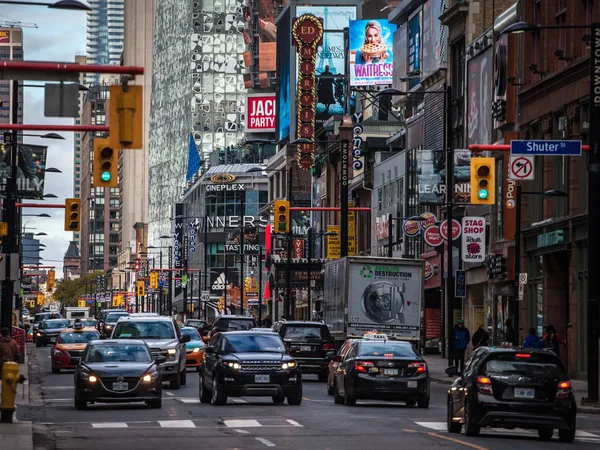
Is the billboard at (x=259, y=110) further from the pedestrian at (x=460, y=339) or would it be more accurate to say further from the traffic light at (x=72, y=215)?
the traffic light at (x=72, y=215)

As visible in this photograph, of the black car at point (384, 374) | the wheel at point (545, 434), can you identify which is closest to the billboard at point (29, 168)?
the black car at point (384, 374)

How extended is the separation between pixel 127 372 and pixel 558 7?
25950 mm

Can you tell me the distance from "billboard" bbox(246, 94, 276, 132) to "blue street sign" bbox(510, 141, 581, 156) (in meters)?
132

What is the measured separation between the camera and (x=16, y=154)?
5372 cm

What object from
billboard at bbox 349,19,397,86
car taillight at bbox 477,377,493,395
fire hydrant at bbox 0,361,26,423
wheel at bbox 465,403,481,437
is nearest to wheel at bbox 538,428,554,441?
wheel at bbox 465,403,481,437

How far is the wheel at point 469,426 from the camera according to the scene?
23.6 m

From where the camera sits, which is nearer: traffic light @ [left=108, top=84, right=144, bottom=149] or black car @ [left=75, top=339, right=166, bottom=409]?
traffic light @ [left=108, top=84, right=144, bottom=149]

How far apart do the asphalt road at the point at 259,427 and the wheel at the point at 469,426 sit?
0.49 ft

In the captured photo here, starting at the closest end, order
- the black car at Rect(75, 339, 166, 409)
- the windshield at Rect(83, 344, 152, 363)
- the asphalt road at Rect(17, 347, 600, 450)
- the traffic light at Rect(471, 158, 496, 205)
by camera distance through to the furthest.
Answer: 1. the asphalt road at Rect(17, 347, 600, 450)
2. the black car at Rect(75, 339, 166, 409)
3. the windshield at Rect(83, 344, 152, 363)
4. the traffic light at Rect(471, 158, 496, 205)

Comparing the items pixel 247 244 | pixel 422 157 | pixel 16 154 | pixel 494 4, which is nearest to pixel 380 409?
pixel 16 154

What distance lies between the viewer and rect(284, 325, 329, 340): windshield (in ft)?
146

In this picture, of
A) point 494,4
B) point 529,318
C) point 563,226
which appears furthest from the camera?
point 494,4

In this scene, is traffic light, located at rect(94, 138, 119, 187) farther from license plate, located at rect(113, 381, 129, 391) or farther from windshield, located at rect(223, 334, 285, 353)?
windshield, located at rect(223, 334, 285, 353)

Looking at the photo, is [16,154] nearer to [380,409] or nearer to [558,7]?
[558,7]
